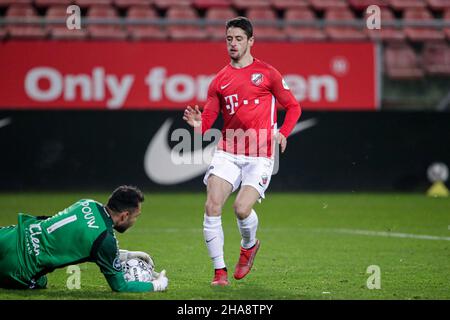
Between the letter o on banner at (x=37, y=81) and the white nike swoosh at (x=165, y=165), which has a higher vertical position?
the letter o on banner at (x=37, y=81)

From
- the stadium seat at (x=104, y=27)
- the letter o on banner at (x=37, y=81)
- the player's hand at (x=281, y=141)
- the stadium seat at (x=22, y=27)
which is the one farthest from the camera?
the stadium seat at (x=104, y=27)

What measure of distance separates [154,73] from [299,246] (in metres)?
7.03

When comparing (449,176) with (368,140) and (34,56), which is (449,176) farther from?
(34,56)

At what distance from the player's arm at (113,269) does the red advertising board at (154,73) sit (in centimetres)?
976

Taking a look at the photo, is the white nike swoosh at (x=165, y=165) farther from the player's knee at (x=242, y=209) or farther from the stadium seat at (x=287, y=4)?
the player's knee at (x=242, y=209)

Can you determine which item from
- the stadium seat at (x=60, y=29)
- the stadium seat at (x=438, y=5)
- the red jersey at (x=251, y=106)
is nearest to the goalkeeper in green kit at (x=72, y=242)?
the red jersey at (x=251, y=106)

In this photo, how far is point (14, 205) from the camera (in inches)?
549

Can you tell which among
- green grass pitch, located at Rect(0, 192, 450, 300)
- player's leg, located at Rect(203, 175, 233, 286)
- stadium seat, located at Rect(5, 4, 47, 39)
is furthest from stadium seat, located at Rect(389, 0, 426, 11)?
player's leg, located at Rect(203, 175, 233, 286)

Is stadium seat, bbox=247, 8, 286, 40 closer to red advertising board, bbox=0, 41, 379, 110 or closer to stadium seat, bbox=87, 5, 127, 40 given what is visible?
red advertising board, bbox=0, 41, 379, 110

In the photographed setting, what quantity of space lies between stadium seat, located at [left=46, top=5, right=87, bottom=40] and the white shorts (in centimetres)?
926

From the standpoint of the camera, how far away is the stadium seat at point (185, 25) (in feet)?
55.3

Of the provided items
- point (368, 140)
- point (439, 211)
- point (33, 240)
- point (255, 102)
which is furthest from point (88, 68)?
point (33, 240)

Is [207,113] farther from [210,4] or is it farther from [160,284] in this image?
[210,4]

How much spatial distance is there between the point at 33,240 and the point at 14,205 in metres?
7.65
